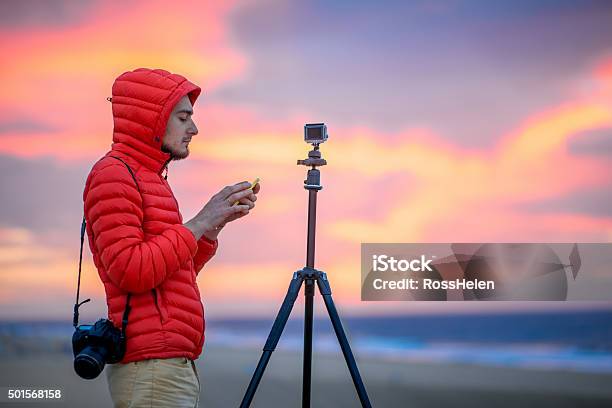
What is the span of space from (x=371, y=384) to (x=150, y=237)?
3.66 meters

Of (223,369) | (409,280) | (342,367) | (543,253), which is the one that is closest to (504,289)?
(543,253)

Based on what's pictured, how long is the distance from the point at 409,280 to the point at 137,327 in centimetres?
325

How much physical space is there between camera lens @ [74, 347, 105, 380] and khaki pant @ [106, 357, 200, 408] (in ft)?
0.28

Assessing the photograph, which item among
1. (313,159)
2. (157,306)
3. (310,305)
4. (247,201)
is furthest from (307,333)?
(157,306)

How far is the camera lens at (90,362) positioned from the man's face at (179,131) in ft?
1.92

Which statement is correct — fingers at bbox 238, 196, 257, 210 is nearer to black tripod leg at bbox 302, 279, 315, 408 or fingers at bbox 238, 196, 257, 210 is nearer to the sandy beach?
black tripod leg at bbox 302, 279, 315, 408

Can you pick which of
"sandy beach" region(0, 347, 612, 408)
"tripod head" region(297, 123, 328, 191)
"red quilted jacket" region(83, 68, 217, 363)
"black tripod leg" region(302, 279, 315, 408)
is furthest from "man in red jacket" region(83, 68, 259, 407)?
"sandy beach" region(0, 347, 612, 408)

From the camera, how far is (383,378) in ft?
18.7

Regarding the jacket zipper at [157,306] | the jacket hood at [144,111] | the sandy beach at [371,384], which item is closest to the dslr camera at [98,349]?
the jacket zipper at [157,306]

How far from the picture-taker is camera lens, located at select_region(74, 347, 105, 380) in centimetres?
214

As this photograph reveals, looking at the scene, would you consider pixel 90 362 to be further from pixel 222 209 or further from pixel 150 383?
pixel 222 209

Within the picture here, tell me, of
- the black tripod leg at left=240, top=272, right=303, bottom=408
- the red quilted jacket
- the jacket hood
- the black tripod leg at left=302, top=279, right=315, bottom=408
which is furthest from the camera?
the black tripod leg at left=302, top=279, right=315, bottom=408

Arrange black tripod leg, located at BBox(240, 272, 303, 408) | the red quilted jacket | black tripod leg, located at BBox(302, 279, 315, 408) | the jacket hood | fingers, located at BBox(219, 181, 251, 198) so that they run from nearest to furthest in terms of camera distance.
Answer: the red quilted jacket < the jacket hood < fingers, located at BBox(219, 181, 251, 198) < black tripod leg, located at BBox(240, 272, 303, 408) < black tripod leg, located at BBox(302, 279, 315, 408)

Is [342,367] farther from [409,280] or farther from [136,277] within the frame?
[136,277]
